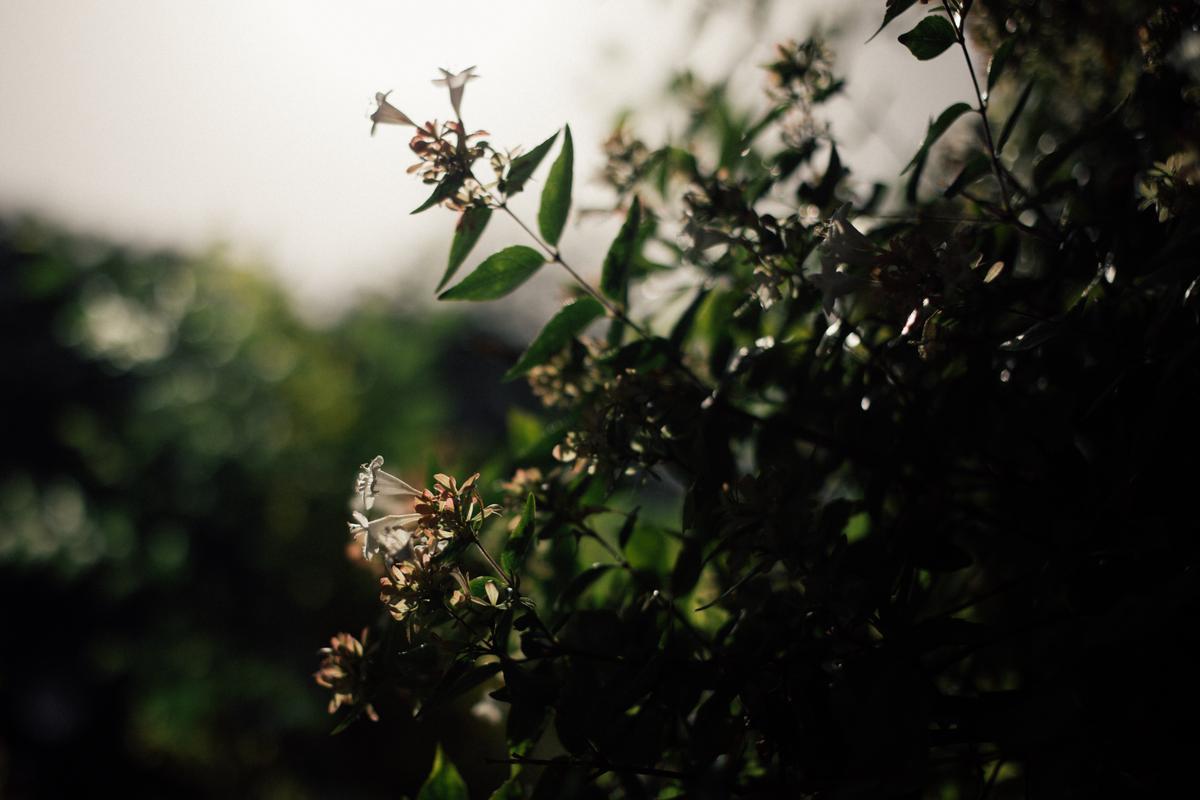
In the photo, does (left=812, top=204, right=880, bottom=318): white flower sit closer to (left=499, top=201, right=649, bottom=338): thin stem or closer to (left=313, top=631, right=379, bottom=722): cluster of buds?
(left=499, top=201, right=649, bottom=338): thin stem

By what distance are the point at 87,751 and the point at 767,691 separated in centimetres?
580

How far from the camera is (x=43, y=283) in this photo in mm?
5078

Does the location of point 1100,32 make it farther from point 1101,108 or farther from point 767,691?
point 767,691

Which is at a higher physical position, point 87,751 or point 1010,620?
point 87,751

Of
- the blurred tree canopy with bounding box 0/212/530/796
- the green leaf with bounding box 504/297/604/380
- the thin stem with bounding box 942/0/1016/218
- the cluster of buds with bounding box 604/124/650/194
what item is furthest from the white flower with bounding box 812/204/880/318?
the blurred tree canopy with bounding box 0/212/530/796

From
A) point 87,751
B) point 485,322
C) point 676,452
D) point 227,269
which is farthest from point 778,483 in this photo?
point 485,322

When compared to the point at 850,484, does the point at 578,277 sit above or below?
above

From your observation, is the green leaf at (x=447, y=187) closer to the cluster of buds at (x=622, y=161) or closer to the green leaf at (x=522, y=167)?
the green leaf at (x=522, y=167)

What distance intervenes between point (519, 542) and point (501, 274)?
0.80 ft

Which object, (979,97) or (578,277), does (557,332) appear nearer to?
(578,277)

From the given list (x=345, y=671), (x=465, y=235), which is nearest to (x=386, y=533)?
(x=345, y=671)

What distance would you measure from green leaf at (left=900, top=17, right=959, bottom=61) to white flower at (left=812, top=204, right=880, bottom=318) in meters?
0.15

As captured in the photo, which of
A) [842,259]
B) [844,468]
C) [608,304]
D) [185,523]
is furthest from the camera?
[185,523]

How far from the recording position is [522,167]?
0.60 metres
